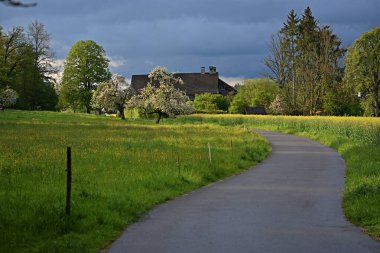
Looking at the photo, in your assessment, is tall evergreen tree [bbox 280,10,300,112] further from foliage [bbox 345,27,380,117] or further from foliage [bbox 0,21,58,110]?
foliage [bbox 0,21,58,110]

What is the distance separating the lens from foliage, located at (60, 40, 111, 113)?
3711 inches

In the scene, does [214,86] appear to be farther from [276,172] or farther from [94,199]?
[94,199]

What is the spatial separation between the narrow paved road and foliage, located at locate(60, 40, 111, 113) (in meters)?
80.4

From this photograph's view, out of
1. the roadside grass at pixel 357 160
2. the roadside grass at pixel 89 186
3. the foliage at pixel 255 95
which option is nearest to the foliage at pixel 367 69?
the roadside grass at pixel 357 160

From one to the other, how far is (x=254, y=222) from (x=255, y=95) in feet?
319

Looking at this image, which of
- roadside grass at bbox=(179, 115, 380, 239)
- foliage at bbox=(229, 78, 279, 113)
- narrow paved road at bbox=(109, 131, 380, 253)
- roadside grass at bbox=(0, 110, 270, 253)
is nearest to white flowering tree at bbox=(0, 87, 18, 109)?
roadside grass at bbox=(179, 115, 380, 239)

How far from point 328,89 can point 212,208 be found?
65.4m

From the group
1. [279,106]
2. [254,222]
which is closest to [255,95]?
[279,106]

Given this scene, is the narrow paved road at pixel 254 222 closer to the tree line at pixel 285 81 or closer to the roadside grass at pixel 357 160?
the roadside grass at pixel 357 160

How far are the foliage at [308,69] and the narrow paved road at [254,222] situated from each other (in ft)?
196

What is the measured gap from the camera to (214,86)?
375ft

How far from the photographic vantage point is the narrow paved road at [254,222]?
812 centimetres

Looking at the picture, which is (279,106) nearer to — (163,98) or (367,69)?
(367,69)

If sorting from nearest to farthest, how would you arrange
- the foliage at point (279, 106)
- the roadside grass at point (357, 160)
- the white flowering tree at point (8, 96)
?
the roadside grass at point (357, 160), the white flowering tree at point (8, 96), the foliage at point (279, 106)
